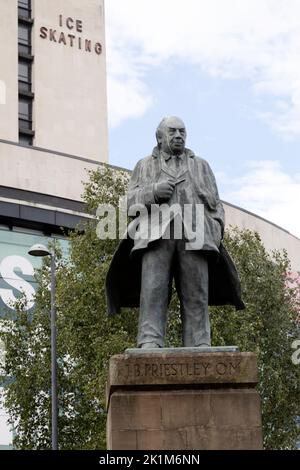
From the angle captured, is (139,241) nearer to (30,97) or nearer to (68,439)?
(68,439)

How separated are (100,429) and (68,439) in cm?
134

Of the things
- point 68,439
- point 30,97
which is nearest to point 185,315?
point 68,439

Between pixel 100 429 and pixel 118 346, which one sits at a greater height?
pixel 118 346

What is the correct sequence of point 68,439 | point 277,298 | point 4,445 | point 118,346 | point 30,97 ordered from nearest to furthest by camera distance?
point 118,346 → point 68,439 → point 277,298 → point 4,445 → point 30,97

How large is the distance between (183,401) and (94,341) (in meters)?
18.0

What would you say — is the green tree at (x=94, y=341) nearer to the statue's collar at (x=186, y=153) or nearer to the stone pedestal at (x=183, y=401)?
the statue's collar at (x=186, y=153)

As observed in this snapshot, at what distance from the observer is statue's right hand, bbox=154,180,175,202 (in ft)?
37.3

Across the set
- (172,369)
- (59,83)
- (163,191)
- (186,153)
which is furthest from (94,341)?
(59,83)

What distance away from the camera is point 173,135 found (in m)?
11.7

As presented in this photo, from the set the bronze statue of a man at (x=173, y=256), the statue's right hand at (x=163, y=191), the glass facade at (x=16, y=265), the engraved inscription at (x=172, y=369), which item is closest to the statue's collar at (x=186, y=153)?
the bronze statue of a man at (x=173, y=256)

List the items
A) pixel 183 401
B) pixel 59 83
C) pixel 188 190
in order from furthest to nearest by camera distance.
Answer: pixel 59 83, pixel 188 190, pixel 183 401

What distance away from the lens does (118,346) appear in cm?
2716

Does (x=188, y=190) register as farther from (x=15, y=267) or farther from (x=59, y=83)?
(x=59, y=83)

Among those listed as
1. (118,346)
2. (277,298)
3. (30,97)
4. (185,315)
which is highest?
(30,97)
